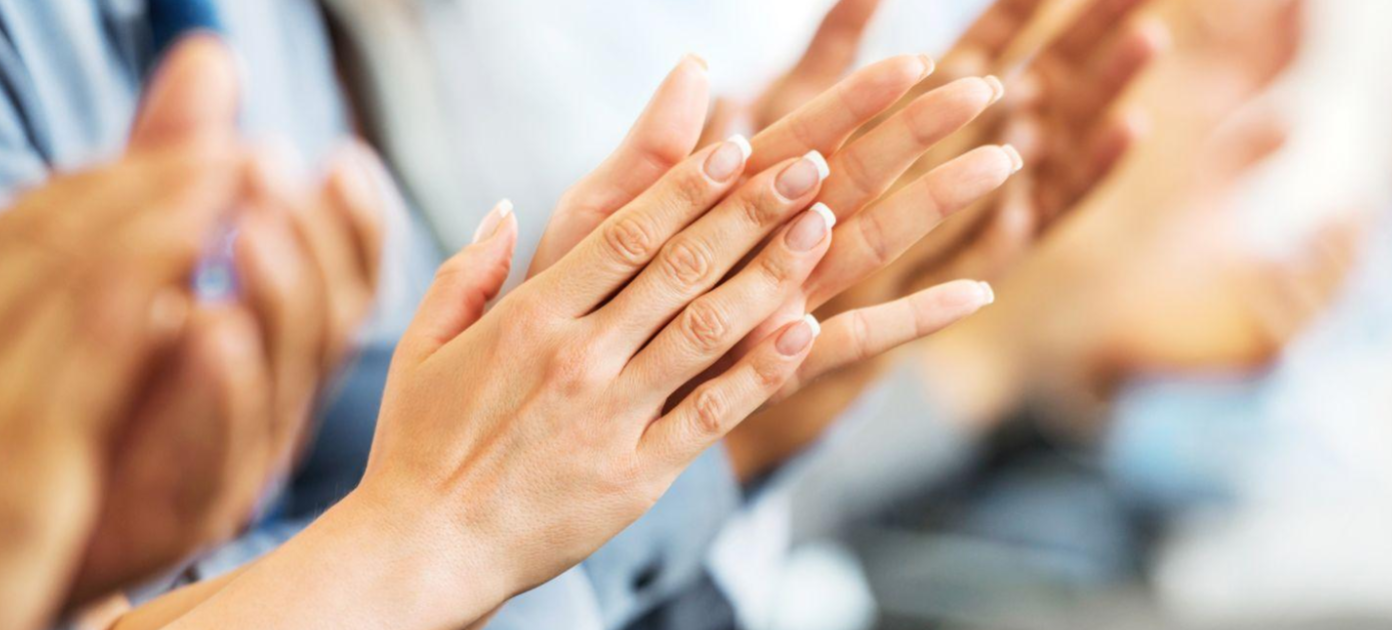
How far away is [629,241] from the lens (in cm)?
58

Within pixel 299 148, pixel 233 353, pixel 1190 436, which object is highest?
pixel 299 148

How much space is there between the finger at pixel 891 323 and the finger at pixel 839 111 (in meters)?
0.10

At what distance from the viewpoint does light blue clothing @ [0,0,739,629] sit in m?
0.63

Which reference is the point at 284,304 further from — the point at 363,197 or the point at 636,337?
the point at 636,337

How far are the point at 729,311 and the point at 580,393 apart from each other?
0.31ft

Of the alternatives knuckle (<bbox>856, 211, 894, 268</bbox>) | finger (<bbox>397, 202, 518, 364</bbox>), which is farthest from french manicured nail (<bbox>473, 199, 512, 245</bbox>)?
knuckle (<bbox>856, 211, 894, 268</bbox>)

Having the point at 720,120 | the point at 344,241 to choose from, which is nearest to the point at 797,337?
the point at 720,120

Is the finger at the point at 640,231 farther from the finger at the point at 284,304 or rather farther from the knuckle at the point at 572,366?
the finger at the point at 284,304

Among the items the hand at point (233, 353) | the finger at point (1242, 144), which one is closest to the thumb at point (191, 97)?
the hand at point (233, 353)

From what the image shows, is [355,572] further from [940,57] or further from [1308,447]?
[1308,447]

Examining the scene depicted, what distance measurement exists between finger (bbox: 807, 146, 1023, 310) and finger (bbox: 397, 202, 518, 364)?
0.65ft

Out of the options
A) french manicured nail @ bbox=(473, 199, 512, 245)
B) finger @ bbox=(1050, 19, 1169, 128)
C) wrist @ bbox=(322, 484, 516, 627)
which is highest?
french manicured nail @ bbox=(473, 199, 512, 245)

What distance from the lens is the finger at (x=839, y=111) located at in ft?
2.00

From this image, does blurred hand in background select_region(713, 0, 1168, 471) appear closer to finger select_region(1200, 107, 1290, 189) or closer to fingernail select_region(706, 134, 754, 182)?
finger select_region(1200, 107, 1290, 189)
